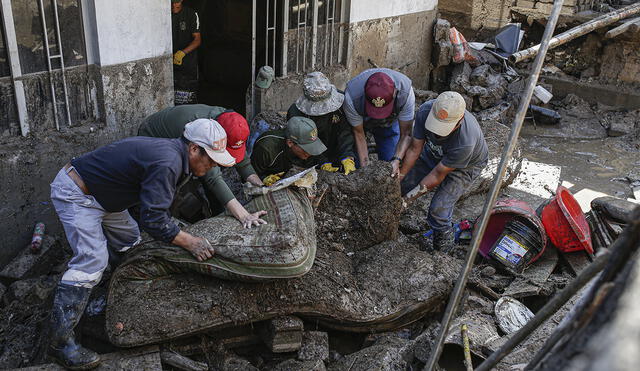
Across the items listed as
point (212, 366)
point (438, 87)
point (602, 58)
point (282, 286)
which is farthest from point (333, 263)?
point (602, 58)

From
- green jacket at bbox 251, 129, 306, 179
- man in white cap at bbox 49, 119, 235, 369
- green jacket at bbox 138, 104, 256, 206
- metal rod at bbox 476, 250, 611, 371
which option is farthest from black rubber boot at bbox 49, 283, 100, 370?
metal rod at bbox 476, 250, 611, 371

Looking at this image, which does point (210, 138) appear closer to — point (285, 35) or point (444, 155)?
point (444, 155)

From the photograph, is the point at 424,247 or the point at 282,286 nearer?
the point at 282,286

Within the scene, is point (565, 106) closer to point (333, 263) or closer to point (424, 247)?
point (424, 247)

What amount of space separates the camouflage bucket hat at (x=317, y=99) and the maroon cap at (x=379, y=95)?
1.09 ft

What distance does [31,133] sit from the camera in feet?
14.4

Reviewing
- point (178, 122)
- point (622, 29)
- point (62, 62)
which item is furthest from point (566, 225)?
point (622, 29)

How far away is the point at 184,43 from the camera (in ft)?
22.0

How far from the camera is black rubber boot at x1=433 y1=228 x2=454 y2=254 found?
5.15m

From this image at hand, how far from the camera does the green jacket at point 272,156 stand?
4.72 m

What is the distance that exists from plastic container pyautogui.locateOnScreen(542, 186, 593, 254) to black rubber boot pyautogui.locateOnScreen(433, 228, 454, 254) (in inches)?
33.2

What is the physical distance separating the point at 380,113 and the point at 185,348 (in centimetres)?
259

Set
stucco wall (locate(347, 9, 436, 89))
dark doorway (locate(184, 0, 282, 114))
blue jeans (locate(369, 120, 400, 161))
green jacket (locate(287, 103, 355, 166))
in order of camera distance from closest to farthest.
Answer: green jacket (locate(287, 103, 355, 166))
blue jeans (locate(369, 120, 400, 161))
stucco wall (locate(347, 9, 436, 89))
dark doorway (locate(184, 0, 282, 114))

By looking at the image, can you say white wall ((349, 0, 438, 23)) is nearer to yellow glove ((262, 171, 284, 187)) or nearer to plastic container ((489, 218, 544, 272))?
yellow glove ((262, 171, 284, 187))
